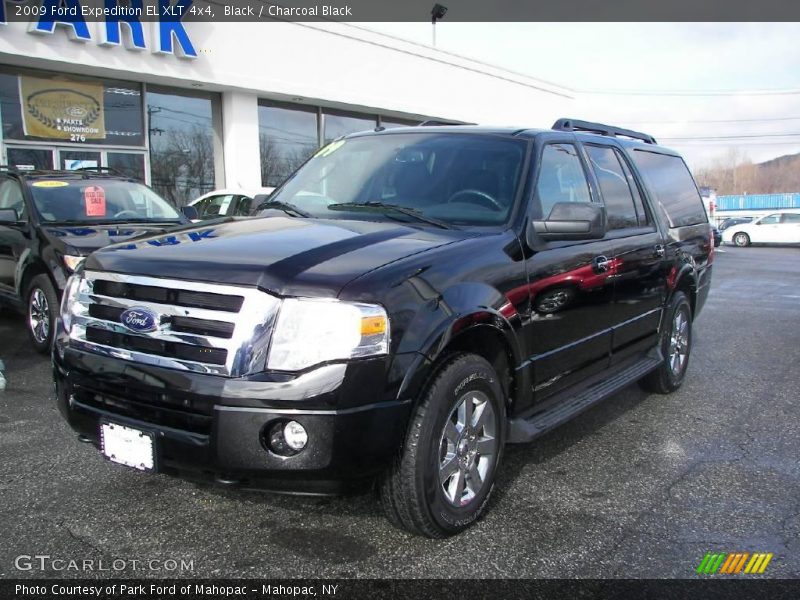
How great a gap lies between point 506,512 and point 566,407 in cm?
75

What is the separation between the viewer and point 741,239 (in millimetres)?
29203

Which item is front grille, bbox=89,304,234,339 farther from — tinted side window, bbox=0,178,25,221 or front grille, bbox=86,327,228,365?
tinted side window, bbox=0,178,25,221

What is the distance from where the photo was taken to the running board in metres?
3.38

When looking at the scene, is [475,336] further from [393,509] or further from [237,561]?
[237,561]

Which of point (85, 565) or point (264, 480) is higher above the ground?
point (264, 480)

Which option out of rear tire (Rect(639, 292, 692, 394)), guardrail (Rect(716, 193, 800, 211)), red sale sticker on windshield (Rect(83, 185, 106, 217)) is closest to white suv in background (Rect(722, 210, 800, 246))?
rear tire (Rect(639, 292, 692, 394))

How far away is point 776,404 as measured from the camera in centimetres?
526

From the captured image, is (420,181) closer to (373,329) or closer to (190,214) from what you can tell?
(373,329)

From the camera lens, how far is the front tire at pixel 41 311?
20.1ft

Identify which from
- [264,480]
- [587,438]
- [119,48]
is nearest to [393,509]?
[264,480]

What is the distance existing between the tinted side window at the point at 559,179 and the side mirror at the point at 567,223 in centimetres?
16

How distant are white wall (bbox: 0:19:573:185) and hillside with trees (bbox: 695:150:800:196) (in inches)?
4018

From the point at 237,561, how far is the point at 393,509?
2.21 feet

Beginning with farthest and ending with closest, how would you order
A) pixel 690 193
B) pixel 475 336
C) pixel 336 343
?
pixel 690 193 < pixel 475 336 < pixel 336 343
